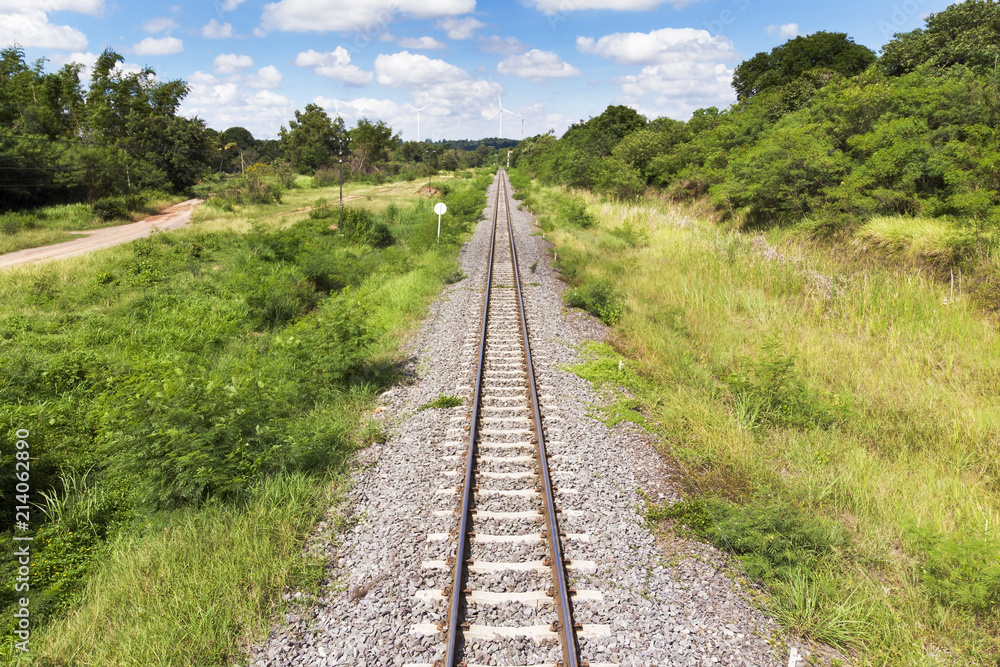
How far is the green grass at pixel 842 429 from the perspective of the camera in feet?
13.2

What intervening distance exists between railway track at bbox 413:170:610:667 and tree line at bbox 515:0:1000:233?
13854 mm

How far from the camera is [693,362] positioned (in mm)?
8883

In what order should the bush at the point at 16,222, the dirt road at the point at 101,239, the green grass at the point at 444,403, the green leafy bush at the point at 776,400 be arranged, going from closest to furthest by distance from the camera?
the green leafy bush at the point at 776,400, the green grass at the point at 444,403, the dirt road at the point at 101,239, the bush at the point at 16,222

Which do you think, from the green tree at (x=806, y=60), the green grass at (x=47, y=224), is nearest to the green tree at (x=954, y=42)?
the green tree at (x=806, y=60)

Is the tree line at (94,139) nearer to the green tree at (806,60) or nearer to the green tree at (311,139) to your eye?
the green tree at (311,139)

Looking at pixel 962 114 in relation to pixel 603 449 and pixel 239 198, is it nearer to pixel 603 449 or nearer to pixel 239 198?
pixel 603 449

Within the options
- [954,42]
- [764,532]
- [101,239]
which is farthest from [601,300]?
[101,239]

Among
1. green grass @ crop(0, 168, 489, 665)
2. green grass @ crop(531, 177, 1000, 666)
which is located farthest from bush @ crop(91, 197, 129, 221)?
green grass @ crop(531, 177, 1000, 666)

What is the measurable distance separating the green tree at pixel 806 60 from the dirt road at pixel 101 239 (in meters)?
39.7

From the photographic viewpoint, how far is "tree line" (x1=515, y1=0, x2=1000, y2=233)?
14.8 m

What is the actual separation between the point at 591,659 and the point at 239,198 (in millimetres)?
45616

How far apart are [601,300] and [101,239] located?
25803mm

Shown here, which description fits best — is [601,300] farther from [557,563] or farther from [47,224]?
[47,224]

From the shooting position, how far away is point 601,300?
41.9 ft
